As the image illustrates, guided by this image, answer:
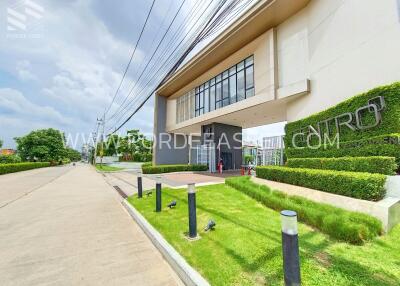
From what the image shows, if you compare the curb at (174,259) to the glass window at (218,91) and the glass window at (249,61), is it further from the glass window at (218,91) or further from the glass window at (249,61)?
the glass window at (218,91)

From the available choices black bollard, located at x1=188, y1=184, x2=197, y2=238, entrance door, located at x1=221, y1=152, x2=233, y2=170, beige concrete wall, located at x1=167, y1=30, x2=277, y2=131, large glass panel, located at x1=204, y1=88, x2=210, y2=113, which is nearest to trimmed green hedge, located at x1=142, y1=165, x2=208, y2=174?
entrance door, located at x1=221, y1=152, x2=233, y2=170

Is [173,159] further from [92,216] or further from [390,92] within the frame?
[390,92]

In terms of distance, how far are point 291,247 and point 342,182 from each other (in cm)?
395

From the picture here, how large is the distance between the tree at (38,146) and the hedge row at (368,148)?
2351 inches

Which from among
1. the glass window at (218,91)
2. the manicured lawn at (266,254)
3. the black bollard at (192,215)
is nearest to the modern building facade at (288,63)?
the glass window at (218,91)

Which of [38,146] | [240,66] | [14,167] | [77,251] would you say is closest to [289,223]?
[77,251]

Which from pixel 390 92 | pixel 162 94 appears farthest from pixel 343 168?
pixel 162 94

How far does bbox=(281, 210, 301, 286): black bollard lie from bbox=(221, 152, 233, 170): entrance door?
1835cm

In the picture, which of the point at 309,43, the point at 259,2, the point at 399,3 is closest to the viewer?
the point at 399,3

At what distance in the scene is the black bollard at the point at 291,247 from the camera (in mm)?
2166

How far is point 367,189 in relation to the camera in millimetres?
4707

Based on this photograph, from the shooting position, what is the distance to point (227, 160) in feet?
68.5

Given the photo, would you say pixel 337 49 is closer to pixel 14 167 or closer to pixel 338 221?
pixel 338 221

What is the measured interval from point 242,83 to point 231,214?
12.2 meters
